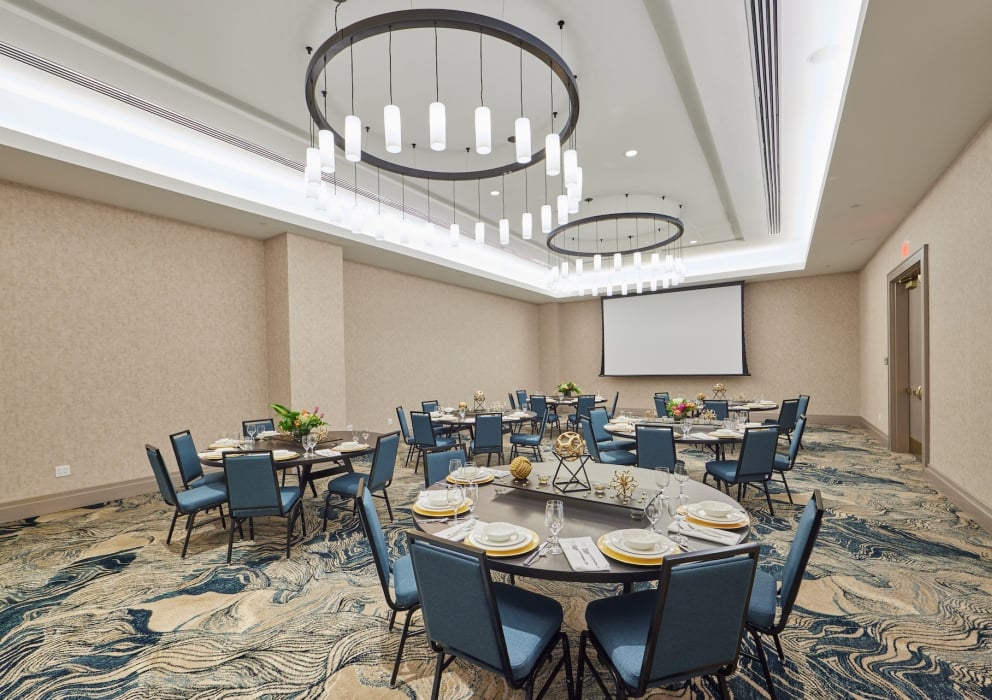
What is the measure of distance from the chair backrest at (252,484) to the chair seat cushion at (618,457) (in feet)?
10.6

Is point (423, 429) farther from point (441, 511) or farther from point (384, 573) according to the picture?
point (384, 573)

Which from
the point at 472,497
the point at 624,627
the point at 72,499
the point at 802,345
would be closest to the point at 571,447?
the point at 472,497

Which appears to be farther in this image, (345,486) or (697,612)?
(345,486)

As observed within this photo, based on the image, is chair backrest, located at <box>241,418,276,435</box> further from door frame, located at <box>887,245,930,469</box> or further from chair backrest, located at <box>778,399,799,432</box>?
door frame, located at <box>887,245,930,469</box>

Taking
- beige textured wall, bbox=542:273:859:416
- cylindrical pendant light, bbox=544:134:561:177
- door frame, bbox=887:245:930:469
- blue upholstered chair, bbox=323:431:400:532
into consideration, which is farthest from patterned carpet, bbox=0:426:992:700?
beige textured wall, bbox=542:273:859:416

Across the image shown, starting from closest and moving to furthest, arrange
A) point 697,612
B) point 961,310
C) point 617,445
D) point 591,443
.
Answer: point 697,612 < point 961,310 < point 591,443 < point 617,445

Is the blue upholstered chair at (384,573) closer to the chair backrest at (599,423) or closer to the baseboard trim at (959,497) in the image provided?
the chair backrest at (599,423)

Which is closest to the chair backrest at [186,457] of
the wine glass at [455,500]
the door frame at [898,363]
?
the wine glass at [455,500]

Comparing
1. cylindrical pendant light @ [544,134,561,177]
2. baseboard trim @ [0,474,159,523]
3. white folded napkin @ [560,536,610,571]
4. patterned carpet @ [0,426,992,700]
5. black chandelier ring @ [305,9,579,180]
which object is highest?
black chandelier ring @ [305,9,579,180]

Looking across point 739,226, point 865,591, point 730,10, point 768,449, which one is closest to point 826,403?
point 739,226

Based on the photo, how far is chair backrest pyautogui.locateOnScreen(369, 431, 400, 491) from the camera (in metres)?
3.93

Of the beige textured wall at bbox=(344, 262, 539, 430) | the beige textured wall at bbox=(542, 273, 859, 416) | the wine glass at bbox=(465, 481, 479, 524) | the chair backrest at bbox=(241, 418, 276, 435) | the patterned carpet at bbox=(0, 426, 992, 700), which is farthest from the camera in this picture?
the beige textured wall at bbox=(542, 273, 859, 416)

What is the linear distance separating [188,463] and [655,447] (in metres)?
4.55

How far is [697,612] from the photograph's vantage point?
4.98ft
